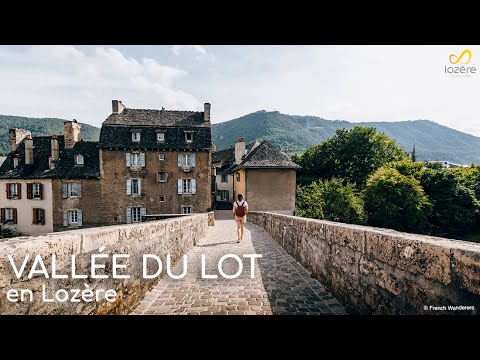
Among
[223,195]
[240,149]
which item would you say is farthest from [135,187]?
[223,195]

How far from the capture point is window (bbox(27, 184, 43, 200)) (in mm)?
22594

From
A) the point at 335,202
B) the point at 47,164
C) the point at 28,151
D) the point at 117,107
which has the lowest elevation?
the point at 335,202

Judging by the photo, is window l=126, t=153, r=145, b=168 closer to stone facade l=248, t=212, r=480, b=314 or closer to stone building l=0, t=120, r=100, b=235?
stone building l=0, t=120, r=100, b=235

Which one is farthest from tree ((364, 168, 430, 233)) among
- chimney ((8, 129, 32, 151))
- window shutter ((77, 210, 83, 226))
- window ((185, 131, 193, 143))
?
chimney ((8, 129, 32, 151))

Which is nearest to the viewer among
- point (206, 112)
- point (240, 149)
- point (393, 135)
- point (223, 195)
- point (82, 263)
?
point (82, 263)

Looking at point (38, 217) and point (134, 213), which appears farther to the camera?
point (134, 213)

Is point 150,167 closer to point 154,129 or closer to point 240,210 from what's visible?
point 154,129

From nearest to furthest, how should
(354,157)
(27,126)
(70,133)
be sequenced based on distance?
(70,133)
(354,157)
(27,126)

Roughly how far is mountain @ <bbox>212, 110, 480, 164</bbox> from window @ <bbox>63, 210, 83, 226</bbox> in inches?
2872

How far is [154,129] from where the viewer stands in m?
24.1

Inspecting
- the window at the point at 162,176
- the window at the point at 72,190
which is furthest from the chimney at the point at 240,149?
the window at the point at 72,190

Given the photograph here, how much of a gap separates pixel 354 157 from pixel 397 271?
31.8 metres
